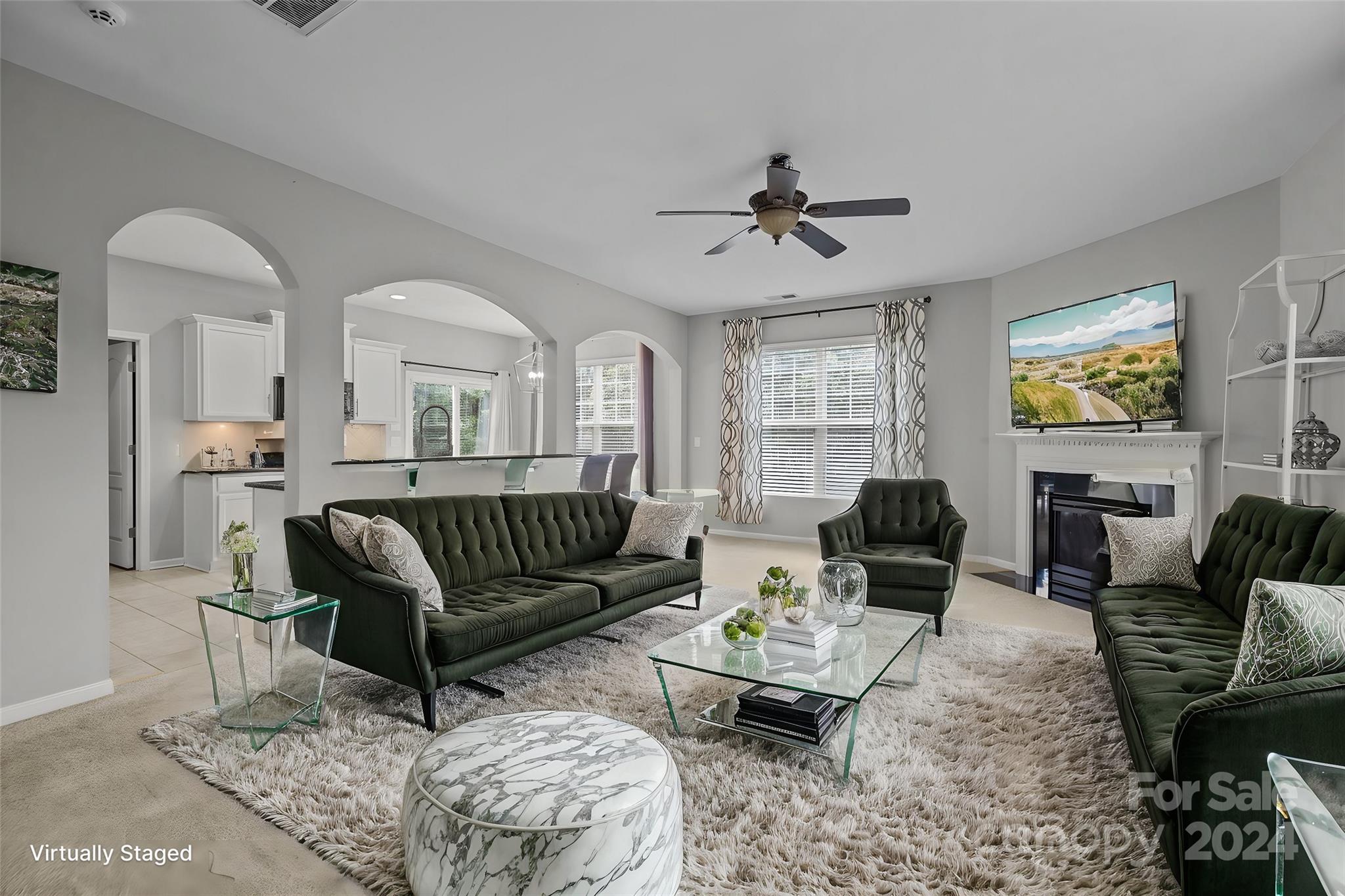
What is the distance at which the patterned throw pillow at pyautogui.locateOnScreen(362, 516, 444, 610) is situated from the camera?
9.17ft

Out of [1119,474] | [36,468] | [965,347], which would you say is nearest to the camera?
[36,468]

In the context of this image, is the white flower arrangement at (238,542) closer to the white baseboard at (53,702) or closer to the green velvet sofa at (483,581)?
the green velvet sofa at (483,581)

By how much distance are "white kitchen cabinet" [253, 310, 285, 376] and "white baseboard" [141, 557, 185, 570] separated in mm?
1873

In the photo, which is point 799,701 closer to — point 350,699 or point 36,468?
point 350,699

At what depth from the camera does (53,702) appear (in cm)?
279

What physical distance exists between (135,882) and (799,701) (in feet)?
6.63

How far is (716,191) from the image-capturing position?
159 inches

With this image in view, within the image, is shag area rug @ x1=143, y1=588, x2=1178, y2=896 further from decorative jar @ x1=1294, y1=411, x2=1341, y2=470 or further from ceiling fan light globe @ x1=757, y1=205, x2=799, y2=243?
ceiling fan light globe @ x1=757, y1=205, x2=799, y2=243

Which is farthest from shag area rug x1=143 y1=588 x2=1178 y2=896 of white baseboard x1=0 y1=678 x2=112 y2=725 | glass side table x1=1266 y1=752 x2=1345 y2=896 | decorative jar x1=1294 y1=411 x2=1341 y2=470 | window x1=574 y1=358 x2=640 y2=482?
window x1=574 y1=358 x2=640 y2=482

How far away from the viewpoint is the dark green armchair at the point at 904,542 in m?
3.79

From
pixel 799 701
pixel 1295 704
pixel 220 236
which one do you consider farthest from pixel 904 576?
pixel 220 236

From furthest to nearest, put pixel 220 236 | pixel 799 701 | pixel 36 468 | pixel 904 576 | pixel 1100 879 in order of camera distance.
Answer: pixel 220 236
pixel 904 576
pixel 36 468
pixel 799 701
pixel 1100 879

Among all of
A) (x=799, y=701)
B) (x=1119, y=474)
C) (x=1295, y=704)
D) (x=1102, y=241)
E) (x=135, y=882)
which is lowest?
(x=135, y=882)

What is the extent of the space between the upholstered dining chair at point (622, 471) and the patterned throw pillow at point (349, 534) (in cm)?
396
